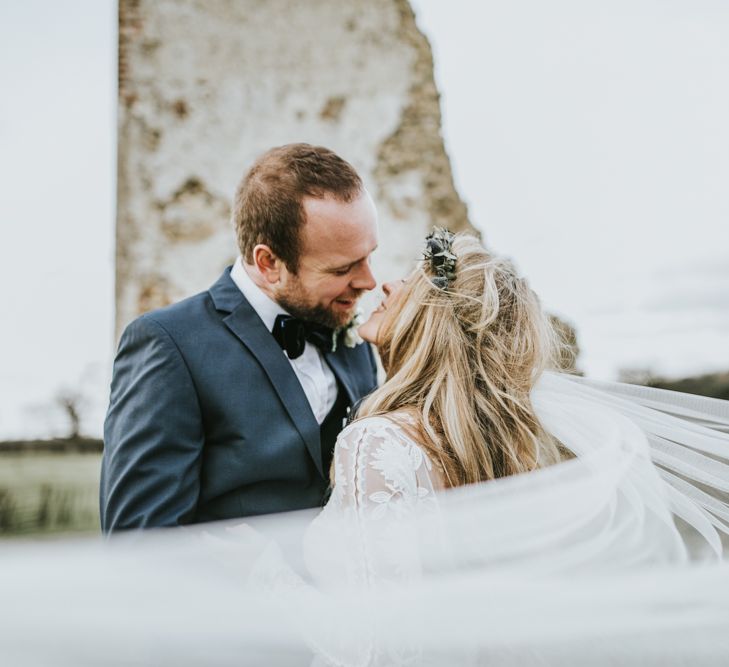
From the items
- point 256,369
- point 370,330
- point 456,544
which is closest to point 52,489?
point 256,369

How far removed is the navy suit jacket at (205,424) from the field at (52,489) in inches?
110

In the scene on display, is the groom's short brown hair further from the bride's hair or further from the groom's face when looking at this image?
the bride's hair

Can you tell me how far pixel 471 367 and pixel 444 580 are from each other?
22.3 inches

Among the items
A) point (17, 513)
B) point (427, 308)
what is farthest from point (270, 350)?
point (17, 513)

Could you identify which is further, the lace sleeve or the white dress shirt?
the white dress shirt

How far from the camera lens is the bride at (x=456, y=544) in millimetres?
1072

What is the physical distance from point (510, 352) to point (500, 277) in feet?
0.64

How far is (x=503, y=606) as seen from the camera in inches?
46.3

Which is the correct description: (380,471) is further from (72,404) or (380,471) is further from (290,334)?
(72,404)

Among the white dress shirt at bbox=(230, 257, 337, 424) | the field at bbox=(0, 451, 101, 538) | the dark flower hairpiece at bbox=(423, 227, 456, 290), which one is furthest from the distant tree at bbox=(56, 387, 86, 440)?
the dark flower hairpiece at bbox=(423, 227, 456, 290)

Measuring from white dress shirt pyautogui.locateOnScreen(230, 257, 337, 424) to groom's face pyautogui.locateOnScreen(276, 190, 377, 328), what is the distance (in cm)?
5

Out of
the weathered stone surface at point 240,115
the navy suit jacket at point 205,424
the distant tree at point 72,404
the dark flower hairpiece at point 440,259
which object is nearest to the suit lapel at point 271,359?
the navy suit jacket at point 205,424

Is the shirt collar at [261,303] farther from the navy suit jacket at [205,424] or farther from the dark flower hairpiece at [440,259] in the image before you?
the dark flower hairpiece at [440,259]

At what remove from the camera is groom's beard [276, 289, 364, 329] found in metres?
2.14
